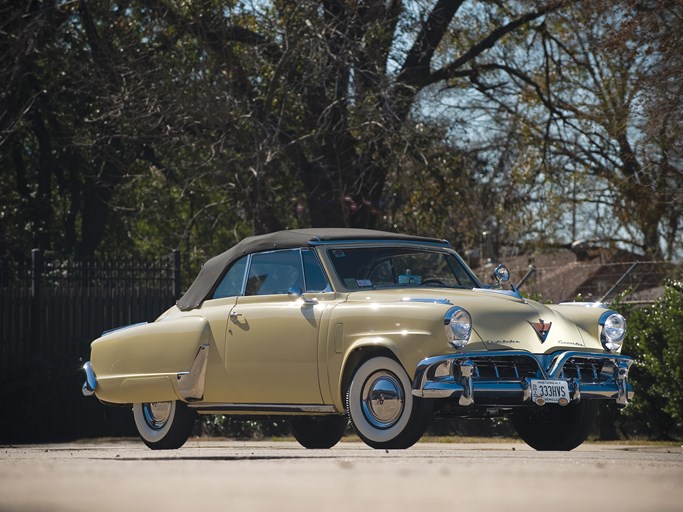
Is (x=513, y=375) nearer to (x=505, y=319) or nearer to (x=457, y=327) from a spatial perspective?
(x=505, y=319)

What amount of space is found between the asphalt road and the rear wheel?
2517 mm

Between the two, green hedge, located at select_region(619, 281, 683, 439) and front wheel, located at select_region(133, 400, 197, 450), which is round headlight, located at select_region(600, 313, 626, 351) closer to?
front wheel, located at select_region(133, 400, 197, 450)

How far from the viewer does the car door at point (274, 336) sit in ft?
34.1

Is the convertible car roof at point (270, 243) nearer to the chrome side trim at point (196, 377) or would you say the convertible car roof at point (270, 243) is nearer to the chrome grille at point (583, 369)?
the chrome side trim at point (196, 377)

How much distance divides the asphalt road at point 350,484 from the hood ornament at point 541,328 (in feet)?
3.13

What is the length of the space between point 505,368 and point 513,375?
0.08 metres

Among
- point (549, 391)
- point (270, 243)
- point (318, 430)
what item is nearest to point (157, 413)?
point (318, 430)

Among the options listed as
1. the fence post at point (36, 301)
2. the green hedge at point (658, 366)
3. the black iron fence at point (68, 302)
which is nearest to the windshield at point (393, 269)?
the green hedge at point (658, 366)

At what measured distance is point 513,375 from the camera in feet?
32.0

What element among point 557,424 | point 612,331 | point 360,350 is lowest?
point 557,424

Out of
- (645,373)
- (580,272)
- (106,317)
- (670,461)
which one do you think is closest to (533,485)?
(670,461)

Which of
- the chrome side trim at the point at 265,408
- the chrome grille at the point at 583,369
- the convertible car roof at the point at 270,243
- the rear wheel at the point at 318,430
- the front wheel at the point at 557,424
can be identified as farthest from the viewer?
the rear wheel at the point at 318,430

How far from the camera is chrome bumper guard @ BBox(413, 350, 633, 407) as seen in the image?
9.41 m

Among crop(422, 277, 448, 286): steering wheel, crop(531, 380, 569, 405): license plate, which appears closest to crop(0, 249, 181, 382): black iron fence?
crop(422, 277, 448, 286): steering wheel
